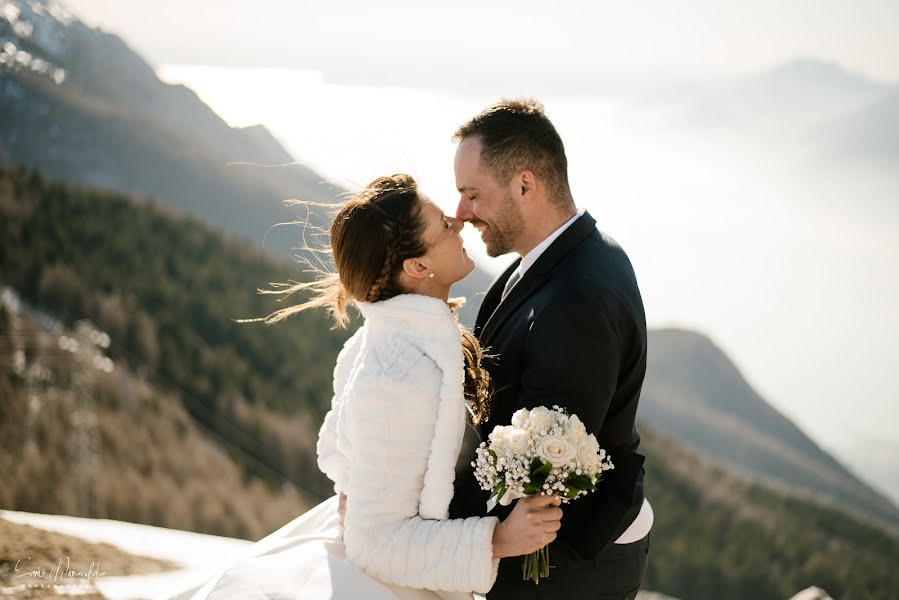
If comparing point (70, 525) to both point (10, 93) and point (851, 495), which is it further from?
point (851, 495)

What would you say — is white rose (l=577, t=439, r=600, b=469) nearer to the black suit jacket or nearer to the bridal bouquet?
the bridal bouquet

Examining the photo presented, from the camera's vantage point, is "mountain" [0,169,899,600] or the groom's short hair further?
"mountain" [0,169,899,600]

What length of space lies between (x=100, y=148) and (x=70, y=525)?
15915 millimetres

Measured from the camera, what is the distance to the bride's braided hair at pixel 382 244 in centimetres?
297

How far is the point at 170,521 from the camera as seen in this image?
26.2 feet

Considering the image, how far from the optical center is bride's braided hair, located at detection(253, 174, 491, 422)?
2.97 meters

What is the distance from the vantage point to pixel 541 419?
2.52 meters

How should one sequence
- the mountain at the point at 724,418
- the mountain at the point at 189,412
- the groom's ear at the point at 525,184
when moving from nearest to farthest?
the groom's ear at the point at 525,184
the mountain at the point at 189,412
the mountain at the point at 724,418

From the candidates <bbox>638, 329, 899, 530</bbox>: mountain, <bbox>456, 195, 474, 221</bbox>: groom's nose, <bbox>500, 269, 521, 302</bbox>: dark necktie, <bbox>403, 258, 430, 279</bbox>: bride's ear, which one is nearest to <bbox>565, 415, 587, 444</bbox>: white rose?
<bbox>403, 258, 430, 279</bbox>: bride's ear

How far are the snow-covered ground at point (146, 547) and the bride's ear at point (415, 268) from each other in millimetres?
2174

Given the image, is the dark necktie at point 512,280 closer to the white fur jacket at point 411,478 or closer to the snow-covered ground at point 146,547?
the white fur jacket at point 411,478

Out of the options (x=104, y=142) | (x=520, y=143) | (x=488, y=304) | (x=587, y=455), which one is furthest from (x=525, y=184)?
(x=104, y=142)

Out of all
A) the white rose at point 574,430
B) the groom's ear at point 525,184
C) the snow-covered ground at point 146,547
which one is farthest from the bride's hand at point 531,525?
the snow-covered ground at point 146,547

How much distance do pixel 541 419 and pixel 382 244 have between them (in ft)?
3.04
